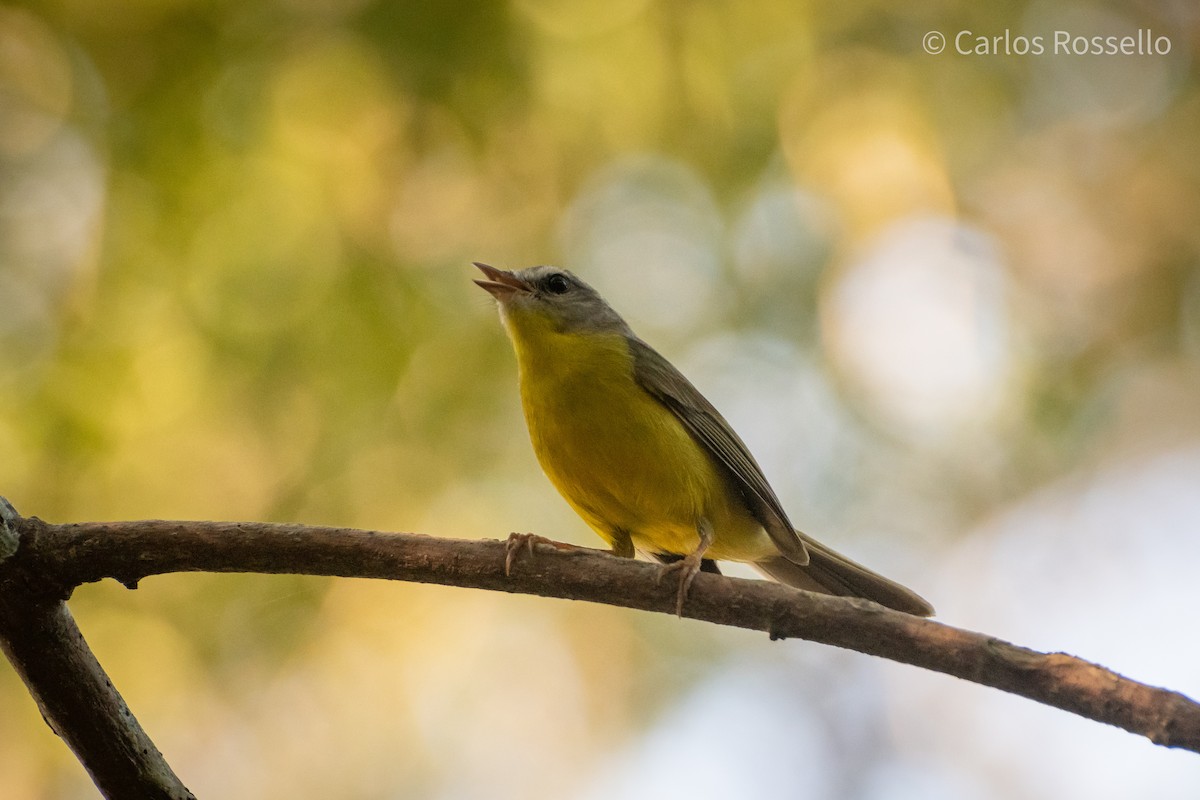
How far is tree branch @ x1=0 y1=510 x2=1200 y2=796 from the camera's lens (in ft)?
8.36

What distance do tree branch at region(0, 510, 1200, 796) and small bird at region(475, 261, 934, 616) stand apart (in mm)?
967

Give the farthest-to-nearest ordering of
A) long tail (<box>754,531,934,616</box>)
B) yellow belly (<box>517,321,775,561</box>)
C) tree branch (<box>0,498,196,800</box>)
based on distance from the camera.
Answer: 1. long tail (<box>754,531,934,616</box>)
2. yellow belly (<box>517,321,775,561</box>)
3. tree branch (<box>0,498,196,800</box>)

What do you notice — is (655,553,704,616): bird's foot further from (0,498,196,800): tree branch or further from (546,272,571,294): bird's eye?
(546,272,571,294): bird's eye

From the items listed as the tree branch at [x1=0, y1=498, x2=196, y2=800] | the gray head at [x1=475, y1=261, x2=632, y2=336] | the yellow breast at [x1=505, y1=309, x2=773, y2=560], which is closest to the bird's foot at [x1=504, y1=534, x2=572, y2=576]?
the yellow breast at [x1=505, y1=309, x2=773, y2=560]

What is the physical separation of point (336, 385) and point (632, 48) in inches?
113

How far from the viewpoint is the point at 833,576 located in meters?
4.47

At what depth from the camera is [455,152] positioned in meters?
6.50

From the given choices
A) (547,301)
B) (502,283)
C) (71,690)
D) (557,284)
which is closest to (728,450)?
(547,301)

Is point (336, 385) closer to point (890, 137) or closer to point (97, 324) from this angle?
point (97, 324)

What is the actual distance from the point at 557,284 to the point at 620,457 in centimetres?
113

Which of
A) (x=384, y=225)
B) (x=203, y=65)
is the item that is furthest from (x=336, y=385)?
(x=203, y=65)

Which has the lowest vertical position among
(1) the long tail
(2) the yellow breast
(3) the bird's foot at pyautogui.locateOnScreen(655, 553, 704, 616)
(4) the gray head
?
(3) the bird's foot at pyautogui.locateOnScreen(655, 553, 704, 616)

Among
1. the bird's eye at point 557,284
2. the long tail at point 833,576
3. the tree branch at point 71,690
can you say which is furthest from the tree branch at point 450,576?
the bird's eye at point 557,284

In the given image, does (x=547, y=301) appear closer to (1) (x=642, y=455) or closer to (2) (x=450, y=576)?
(1) (x=642, y=455)
